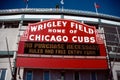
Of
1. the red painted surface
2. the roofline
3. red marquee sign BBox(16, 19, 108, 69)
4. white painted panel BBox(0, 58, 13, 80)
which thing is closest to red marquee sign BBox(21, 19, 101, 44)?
red marquee sign BBox(16, 19, 108, 69)

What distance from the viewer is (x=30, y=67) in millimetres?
21734

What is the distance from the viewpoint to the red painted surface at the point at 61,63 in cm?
2189

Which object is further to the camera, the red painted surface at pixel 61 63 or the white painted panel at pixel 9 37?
the white painted panel at pixel 9 37

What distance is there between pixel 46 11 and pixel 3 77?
1014 centimetres

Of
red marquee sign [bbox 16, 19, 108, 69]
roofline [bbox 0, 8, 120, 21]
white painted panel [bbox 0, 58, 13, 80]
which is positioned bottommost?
white painted panel [bbox 0, 58, 13, 80]

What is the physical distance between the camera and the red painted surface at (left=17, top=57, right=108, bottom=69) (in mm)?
21891

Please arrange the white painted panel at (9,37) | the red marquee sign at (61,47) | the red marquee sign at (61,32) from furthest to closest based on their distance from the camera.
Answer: the white painted panel at (9,37) → the red marquee sign at (61,32) → the red marquee sign at (61,47)

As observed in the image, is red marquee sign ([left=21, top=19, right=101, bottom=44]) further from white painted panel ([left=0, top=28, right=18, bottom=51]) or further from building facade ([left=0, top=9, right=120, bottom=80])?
white painted panel ([left=0, top=28, right=18, bottom=51])

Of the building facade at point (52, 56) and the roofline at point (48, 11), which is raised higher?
the roofline at point (48, 11)

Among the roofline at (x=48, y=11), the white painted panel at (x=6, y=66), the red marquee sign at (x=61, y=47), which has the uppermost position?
the roofline at (x=48, y=11)

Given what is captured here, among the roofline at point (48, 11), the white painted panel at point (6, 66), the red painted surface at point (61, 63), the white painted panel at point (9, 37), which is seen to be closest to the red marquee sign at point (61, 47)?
the red painted surface at point (61, 63)

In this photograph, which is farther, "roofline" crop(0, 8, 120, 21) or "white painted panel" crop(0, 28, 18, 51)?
"roofline" crop(0, 8, 120, 21)

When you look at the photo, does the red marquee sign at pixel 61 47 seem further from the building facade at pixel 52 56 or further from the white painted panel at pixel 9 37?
the white painted panel at pixel 9 37

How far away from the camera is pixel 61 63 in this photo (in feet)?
72.9
